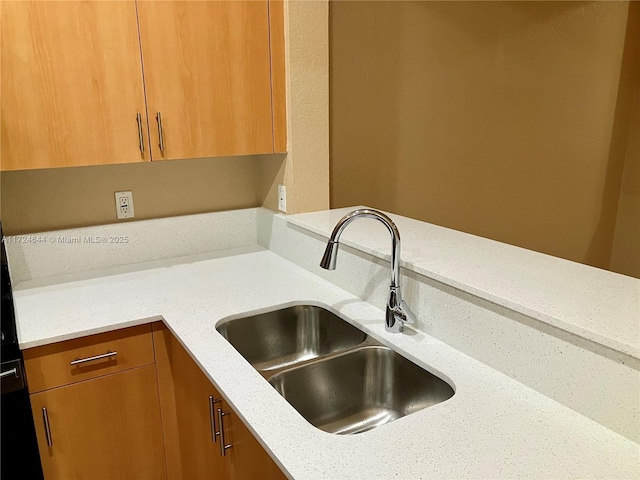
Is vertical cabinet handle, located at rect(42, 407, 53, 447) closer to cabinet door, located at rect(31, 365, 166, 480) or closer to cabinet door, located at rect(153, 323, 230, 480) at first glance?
cabinet door, located at rect(31, 365, 166, 480)

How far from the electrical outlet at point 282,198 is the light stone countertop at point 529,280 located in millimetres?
369

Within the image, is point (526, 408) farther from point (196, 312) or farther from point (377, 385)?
point (196, 312)

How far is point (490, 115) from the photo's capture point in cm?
295

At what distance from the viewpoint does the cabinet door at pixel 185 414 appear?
1.44 metres

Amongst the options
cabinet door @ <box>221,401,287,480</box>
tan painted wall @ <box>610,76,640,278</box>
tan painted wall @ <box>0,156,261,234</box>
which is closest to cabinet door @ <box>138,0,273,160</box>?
tan painted wall @ <box>0,156,261,234</box>

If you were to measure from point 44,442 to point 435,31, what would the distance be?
2.47 m

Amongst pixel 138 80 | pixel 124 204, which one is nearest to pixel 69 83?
pixel 138 80

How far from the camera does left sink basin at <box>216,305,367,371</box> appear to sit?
162 centimetres

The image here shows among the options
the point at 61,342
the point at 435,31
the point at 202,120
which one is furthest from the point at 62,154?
the point at 435,31

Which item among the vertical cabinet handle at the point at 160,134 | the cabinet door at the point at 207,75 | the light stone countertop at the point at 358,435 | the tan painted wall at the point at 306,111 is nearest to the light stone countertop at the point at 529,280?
the light stone countertop at the point at 358,435

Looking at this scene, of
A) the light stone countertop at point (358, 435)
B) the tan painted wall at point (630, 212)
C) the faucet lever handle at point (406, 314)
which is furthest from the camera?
the tan painted wall at point (630, 212)

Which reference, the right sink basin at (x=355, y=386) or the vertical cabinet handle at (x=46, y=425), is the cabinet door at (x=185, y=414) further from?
the vertical cabinet handle at (x=46, y=425)

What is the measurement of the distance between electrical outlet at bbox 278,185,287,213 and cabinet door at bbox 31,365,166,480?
2.71 feet

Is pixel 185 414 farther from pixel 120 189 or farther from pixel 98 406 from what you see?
pixel 120 189
